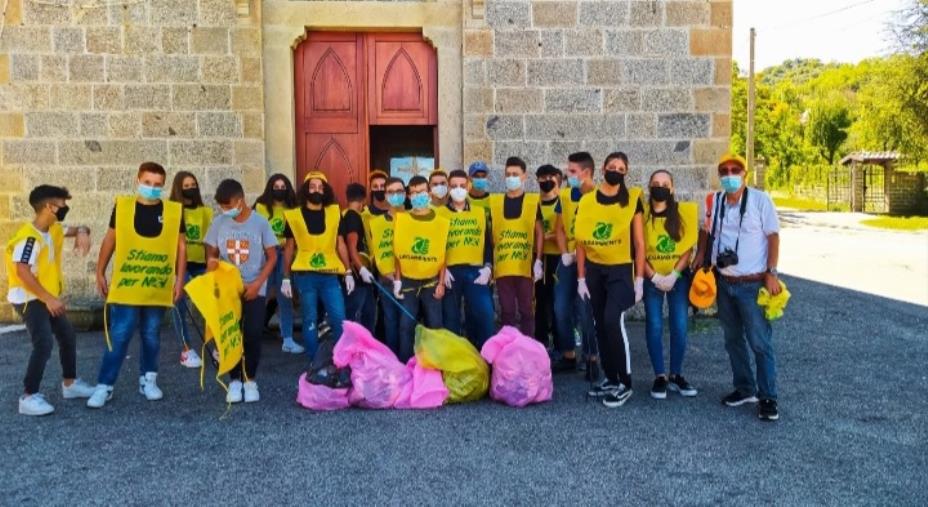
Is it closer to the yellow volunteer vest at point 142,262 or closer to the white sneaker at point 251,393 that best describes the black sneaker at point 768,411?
the white sneaker at point 251,393

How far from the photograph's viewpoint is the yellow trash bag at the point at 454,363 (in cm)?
550

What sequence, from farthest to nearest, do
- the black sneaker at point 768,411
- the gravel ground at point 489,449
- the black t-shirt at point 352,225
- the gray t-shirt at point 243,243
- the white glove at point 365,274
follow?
1. the black t-shirt at point 352,225
2. the white glove at point 365,274
3. the gray t-shirt at point 243,243
4. the black sneaker at point 768,411
5. the gravel ground at point 489,449

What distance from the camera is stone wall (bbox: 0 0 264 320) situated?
838 centimetres

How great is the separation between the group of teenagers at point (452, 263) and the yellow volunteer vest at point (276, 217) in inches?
18.3

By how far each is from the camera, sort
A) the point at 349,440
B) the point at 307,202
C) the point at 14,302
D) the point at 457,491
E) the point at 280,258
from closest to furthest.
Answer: the point at 457,491 → the point at 349,440 → the point at 14,302 → the point at 307,202 → the point at 280,258

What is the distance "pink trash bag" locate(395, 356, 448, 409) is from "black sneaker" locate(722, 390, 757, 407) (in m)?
1.94

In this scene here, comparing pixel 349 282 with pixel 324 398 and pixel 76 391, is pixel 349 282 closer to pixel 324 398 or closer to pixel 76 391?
pixel 324 398

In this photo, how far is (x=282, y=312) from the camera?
7562mm

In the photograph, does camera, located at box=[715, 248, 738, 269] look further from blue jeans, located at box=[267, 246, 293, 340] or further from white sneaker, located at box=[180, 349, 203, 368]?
white sneaker, located at box=[180, 349, 203, 368]

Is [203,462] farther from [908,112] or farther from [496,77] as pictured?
[908,112]

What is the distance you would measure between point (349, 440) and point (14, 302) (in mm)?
2487

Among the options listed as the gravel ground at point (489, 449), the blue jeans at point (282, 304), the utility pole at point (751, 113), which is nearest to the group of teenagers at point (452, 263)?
the gravel ground at point (489, 449)

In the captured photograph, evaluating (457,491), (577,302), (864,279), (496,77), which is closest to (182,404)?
(457,491)

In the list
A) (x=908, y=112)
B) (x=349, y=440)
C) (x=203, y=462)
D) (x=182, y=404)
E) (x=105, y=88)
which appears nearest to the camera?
(x=203, y=462)
